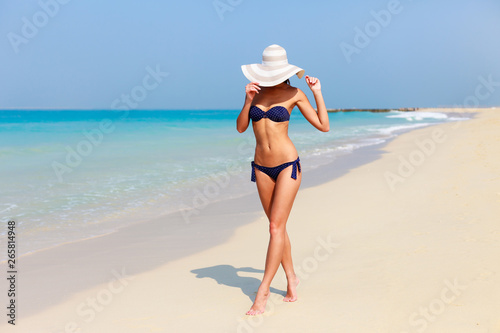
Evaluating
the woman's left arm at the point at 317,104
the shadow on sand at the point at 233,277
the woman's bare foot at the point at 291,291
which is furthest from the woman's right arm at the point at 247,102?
the shadow on sand at the point at 233,277

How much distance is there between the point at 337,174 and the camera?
37.2 feet

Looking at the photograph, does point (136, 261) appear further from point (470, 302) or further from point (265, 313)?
point (470, 302)

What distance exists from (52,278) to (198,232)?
2161 millimetres

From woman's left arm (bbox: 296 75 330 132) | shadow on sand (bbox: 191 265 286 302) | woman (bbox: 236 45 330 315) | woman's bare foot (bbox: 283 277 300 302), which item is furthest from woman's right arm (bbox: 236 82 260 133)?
shadow on sand (bbox: 191 265 286 302)

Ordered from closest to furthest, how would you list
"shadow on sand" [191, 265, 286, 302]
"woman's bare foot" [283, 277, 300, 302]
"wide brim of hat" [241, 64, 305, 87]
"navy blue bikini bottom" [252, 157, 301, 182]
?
"wide brim of hat" [241, 64, 305, 87], "navy blue bikini bottom" [252, 157, 301, 182], "woman's bare foot" [283, 277, 300, 302], "shadow on sand" [191, 265, 286, 302]

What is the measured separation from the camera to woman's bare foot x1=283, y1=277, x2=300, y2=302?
12.6ft

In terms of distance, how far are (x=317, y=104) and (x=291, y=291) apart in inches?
63.3

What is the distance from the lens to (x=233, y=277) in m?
4.57

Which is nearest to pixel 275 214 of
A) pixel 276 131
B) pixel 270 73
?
pixel 276 131

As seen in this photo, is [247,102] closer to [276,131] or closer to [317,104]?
[276,131]

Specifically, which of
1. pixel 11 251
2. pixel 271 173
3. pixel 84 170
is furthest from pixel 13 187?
pixel 271 173

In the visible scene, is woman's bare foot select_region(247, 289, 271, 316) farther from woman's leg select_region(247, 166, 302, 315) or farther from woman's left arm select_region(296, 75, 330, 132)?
woman's left arm select_region(296, 75, 330, 132)

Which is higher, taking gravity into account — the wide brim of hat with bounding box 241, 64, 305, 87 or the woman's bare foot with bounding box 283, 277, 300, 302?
the wide brim of hat with bounding box 241, 64, 305, 87

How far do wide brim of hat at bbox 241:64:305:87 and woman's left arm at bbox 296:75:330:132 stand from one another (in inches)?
5.0
